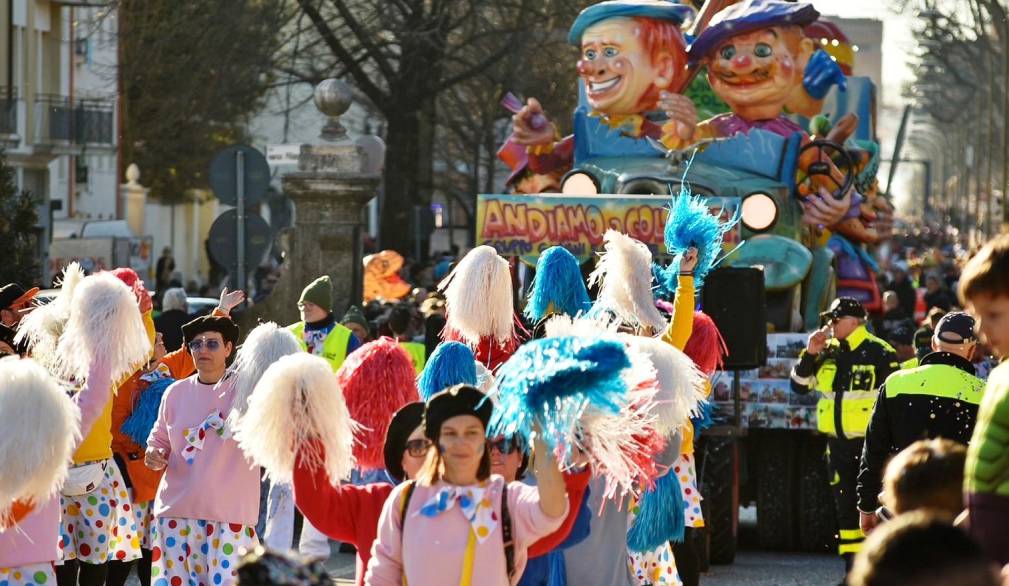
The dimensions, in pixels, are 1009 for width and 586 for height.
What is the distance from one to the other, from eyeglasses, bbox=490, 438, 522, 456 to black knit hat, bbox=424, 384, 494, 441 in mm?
677

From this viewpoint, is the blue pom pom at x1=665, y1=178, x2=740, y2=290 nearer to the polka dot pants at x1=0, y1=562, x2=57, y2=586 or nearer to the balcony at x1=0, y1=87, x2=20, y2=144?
the polka dot pants at x1=0, y1=562, x2=57, y2=586

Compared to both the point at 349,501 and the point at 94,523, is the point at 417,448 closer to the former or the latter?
the point at 349,501

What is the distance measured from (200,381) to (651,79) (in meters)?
9.43

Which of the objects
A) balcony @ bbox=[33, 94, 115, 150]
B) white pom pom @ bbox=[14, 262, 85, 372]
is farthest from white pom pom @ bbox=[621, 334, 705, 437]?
balcony @ bbox=[33, 94, 115, 150]

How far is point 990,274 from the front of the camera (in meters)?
4.77

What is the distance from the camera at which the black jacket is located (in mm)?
7840

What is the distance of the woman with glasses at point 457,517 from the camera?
5.37 metres

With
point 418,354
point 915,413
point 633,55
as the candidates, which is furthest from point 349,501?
point 633,55

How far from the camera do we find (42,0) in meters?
41.9

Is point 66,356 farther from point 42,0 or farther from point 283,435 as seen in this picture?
point 42,0

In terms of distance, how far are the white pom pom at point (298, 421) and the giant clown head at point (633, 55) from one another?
11559 mm

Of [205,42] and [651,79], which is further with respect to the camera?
[205,42]

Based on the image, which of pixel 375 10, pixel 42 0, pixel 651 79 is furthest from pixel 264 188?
pixel 42 0

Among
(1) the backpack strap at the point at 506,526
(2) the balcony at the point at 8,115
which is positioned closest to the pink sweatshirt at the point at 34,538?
(1) the backpack strap at the point at 506,526
